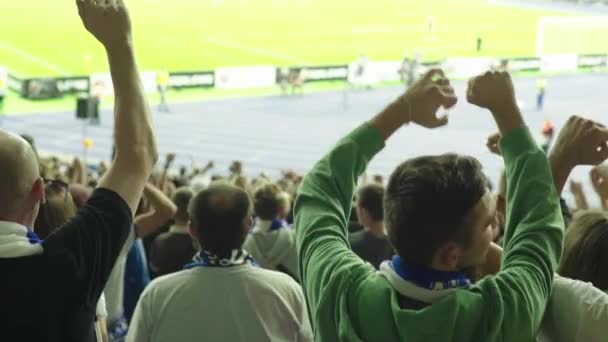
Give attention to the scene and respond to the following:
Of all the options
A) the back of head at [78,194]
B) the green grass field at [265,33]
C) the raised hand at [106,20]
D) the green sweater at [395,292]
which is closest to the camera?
the green sweater at [395,292]

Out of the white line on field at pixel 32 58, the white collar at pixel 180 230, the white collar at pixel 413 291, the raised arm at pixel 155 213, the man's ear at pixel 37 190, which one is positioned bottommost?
the white collar at pixel 180 230

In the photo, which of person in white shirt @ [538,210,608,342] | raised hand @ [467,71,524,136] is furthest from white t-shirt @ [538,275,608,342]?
raised hand @ [467,71,524,136]

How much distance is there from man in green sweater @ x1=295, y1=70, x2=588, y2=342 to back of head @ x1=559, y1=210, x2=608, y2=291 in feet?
1.26

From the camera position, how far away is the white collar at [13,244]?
1.85 meters

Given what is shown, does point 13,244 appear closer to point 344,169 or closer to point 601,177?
point 344,169

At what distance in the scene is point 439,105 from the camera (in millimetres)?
2057

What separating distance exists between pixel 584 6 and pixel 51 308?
44648 millimetres

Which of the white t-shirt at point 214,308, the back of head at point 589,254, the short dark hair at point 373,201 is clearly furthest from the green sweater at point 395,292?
the short dark hair at point 373,201

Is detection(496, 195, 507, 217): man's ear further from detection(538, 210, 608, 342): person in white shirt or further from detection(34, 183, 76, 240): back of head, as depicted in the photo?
detection(34, 183, 76, 240): back of head

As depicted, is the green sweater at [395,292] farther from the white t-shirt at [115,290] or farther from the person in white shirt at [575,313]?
the white t-shirt at [115,290]

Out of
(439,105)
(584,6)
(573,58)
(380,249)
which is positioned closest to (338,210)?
(439,105)

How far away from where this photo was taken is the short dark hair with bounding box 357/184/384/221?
15.8ft

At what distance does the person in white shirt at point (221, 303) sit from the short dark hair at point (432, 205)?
1.24m

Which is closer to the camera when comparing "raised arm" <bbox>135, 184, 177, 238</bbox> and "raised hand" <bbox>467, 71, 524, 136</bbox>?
"raised hand" <bbox>467, 71, 524, 136</bbox>
